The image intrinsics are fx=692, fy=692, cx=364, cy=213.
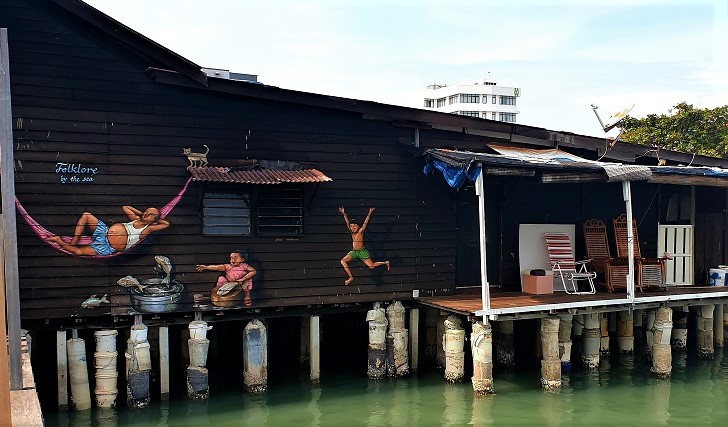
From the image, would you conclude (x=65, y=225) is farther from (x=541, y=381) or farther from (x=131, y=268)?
(x=541, y=381)

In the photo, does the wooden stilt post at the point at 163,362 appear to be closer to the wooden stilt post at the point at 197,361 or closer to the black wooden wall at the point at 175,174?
the wooden stilt post at the point at 197,361

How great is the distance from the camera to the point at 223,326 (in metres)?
14.3

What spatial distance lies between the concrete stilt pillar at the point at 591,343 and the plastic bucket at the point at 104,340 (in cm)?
874

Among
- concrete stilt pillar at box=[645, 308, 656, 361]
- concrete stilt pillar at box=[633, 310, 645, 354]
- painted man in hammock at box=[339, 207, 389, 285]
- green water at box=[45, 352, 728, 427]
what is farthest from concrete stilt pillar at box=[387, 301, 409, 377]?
concrete stilt pillar at box=[633, 310, 645, 354]

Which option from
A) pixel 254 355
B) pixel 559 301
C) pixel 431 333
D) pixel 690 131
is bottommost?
pixel 431 333

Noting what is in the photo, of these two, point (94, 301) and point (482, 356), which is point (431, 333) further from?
point (94, 301)

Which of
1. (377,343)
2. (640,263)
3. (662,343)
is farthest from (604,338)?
(377,343)

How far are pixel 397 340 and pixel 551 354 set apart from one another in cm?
274

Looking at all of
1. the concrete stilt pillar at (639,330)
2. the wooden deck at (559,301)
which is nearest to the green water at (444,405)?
the wooden deck at (559,301)

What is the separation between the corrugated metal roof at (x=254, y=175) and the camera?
11.0m

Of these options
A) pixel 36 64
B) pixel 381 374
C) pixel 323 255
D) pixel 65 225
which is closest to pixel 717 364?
pixel 381 374

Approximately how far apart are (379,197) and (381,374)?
10.6ft

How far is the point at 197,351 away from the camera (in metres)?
11.1

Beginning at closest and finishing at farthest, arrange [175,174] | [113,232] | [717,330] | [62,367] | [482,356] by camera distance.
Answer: [62,367] < [113,232] < [175,174] < [482,356] < [717,330]
